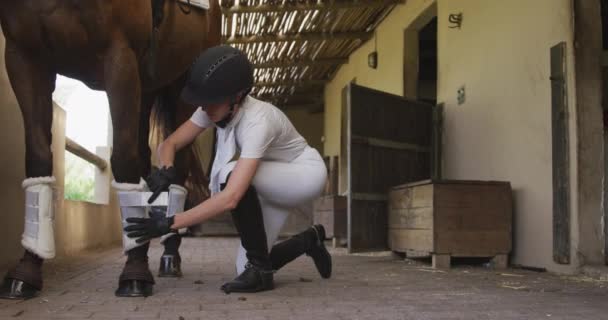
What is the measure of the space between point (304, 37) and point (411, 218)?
442 centimetres

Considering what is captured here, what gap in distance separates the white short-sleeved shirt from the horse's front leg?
37 cm

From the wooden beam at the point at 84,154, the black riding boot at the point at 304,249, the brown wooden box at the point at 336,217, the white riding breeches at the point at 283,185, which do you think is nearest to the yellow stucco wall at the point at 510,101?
the black riding boot at the point at 304,249

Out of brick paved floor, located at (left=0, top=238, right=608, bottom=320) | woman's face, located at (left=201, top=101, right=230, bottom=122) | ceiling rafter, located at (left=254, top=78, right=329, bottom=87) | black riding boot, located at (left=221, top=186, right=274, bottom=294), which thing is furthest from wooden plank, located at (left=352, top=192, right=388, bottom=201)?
ceiling rafter, located at (left=254, top=78, right=329, bottom=87)

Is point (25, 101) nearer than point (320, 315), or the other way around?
point (320, 315)

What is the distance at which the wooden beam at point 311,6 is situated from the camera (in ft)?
25.2

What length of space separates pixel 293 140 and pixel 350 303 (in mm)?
834

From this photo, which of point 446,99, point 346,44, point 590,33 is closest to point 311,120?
point 346,44

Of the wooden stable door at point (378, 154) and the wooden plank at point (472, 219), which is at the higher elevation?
the wooden stable door at point (378, 154)

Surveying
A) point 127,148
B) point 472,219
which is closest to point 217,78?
point 127,148

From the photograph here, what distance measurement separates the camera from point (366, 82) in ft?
34.8

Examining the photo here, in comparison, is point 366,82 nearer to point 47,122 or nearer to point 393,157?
point 393,157

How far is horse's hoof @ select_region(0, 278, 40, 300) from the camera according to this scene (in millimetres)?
2799

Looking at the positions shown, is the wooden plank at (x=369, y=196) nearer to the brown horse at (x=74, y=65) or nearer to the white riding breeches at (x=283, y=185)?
the white riding breeches at (x=283, y=185)

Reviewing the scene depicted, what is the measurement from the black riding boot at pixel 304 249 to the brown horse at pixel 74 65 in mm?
697
